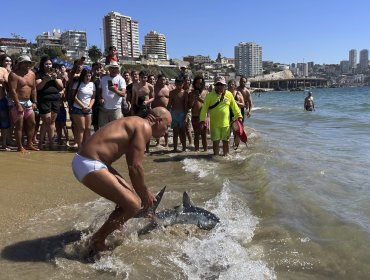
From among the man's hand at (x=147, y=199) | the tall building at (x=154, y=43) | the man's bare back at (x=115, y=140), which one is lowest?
the man's hand at (x=147, y=199)

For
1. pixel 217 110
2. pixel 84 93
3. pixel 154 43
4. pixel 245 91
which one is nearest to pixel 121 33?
pixel 154 43

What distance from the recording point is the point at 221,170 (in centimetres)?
792

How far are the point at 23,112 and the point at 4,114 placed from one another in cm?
42

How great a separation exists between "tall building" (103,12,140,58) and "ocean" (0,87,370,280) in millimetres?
142250

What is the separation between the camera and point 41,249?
4184 millimetres

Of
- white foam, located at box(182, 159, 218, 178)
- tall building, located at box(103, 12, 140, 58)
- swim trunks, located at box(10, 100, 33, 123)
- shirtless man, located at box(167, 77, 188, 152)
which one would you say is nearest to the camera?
white foam, located at box(182, 159, 218, 178)

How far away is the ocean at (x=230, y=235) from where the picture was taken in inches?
149

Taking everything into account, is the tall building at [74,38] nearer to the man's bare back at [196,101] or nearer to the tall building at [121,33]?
the tall building at [121,33]

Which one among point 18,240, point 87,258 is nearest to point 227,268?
point 87,258

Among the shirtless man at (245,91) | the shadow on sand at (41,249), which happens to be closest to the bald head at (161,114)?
the shadow on sand at (41,249)

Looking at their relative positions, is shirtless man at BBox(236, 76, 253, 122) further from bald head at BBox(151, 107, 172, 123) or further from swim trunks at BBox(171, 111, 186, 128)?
bald head at BBox(151, 107, 172, 123)

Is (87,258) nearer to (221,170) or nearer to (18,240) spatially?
(18,240)

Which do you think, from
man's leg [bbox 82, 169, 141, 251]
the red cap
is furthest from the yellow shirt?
man's leg [bbox 82, 169, 141, 251]

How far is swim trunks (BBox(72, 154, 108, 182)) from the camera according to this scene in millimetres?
3768
